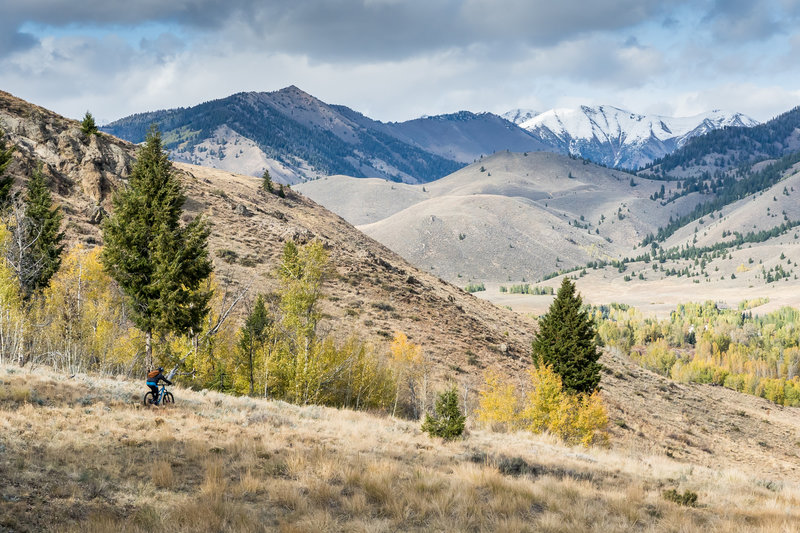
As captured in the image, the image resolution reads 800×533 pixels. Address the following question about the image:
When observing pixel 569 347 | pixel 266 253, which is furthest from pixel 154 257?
pixel 569 347

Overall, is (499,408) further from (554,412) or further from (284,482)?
(284,482)

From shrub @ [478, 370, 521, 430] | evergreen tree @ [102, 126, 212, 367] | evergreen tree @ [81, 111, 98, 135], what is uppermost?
evergreen tree @ [81, 111, 98, 135]

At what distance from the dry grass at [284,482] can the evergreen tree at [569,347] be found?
2933cm

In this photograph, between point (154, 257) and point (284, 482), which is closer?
point (284, 482)

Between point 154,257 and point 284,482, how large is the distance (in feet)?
65.1

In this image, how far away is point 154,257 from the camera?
28188mm

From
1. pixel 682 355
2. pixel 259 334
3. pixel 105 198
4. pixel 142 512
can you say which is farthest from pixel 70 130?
pixel 682 355

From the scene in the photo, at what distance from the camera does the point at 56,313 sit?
126 feet

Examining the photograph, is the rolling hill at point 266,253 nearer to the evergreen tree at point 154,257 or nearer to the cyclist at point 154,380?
the evergreen tree at point 154,257

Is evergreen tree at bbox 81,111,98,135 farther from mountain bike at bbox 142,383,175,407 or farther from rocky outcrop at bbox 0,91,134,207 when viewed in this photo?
mountain bike at bbox 142,383,175,407

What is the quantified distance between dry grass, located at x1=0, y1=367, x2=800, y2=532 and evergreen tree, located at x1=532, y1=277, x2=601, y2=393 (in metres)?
29.3

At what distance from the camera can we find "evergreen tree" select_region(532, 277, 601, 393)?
49.3m

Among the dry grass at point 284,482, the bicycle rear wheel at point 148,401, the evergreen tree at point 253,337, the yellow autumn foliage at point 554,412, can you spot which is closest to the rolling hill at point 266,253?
the yellow autumn foliage at point 554,412

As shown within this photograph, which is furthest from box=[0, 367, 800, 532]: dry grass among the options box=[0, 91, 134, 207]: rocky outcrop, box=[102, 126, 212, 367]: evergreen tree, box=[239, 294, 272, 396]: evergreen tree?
box=[0, 91, 134, 207]: rocky outcrop
